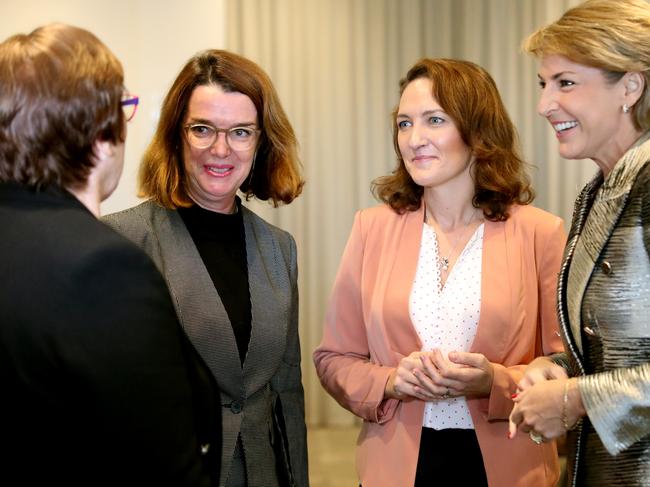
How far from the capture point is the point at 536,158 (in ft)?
17.3

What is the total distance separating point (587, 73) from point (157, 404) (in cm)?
122

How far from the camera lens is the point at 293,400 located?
2.21 m

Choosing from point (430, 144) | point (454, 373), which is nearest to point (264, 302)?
point (454, 373)

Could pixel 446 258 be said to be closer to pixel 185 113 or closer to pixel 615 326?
pixel 615 326

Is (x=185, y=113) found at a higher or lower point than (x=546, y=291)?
higher

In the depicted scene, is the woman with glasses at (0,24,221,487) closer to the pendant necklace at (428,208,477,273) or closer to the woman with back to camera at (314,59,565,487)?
the woman with back to camera at (314,59,565,487)

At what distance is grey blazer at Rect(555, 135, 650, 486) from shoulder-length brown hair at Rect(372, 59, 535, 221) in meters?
0.64

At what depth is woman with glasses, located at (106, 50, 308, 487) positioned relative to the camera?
201 centimetres

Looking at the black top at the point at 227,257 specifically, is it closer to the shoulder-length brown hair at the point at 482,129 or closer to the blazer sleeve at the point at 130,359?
the shoulder-length brown hair at the point at 482,129

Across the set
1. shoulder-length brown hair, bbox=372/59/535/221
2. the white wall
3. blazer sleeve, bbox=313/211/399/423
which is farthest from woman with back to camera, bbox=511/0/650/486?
the white wall

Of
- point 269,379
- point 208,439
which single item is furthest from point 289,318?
point 208,439

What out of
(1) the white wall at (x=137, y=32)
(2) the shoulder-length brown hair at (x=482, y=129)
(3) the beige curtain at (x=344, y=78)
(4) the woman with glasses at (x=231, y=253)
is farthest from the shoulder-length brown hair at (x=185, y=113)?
(3) the beige curtain at (x=344, y=78)

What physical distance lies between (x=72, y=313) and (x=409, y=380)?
1.19 meters

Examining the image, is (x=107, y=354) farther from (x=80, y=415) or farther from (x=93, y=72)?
(x=93, y=72)
